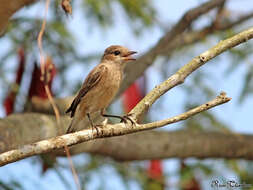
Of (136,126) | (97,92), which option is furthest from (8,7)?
(97,92)

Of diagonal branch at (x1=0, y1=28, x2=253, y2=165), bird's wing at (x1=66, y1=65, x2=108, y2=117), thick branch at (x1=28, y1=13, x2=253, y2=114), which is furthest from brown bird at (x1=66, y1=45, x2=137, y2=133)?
diagonal branch at (x1=0, y1=28, x2=253, y2=165)

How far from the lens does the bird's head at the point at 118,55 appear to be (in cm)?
520

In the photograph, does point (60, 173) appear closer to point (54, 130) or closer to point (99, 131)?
point (54, 130)

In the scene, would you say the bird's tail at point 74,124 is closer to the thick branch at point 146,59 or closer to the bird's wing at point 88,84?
the bird's wing at point 88,84

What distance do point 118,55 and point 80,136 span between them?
2133 mm

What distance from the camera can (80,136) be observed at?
324 cm

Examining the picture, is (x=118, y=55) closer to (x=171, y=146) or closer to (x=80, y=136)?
(x=171, y=146)

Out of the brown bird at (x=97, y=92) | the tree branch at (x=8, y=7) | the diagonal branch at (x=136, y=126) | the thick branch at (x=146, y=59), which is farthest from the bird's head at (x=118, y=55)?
the tree branch at (x=8, y=7)

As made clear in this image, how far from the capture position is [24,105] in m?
6.06

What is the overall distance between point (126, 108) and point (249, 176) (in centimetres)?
181

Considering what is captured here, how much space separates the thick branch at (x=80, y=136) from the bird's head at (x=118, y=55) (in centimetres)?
183

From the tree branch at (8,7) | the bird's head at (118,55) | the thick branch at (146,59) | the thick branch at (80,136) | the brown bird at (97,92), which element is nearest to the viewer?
the thick branch at (80,136)

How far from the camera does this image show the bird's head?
Answer: 520 centimetres

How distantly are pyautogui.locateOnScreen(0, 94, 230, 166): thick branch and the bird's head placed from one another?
183 centimetres
